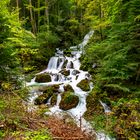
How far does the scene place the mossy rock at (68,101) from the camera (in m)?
13.1

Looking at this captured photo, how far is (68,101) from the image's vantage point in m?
13.5

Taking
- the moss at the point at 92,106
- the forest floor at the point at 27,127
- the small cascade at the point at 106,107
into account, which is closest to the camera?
the forest floor at the point at 27,127

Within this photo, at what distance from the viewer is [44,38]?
22438mm

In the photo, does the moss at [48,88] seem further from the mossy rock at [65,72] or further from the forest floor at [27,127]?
the forest floor at [27,127]

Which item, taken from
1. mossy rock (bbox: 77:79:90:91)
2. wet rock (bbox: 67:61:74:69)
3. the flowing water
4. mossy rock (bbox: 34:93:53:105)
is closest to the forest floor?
the flowing water


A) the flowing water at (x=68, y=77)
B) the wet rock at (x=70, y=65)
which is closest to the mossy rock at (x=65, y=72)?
the flowing water at (x=68, y=77)

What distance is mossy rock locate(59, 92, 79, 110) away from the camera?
13134 millimetres

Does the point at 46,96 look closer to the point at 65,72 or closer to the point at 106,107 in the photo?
the point at 106,107

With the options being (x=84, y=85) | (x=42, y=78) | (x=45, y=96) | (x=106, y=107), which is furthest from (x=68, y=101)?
(x=42, y=78)

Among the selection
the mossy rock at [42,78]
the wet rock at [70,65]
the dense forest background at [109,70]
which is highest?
the dense forest background at [109,70]

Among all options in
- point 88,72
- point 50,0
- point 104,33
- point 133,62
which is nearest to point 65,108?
point 133,62

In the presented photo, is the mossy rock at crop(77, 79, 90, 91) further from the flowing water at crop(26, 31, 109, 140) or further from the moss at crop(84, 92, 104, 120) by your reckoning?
the moss at crop(84, 92, 104, 120)

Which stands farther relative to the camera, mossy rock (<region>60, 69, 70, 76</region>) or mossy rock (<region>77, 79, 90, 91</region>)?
mossy rock (<region>60, 69, 70, 76</region>)

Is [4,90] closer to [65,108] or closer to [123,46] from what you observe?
[65,108]
